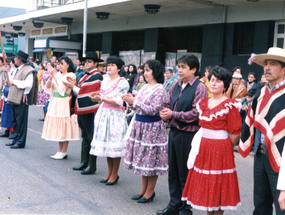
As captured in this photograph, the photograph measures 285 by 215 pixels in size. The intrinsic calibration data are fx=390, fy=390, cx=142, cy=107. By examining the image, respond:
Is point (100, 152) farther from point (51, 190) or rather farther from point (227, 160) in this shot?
point (227, 160)

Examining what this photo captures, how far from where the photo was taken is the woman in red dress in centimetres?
412

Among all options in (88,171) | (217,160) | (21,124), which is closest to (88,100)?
(88,171)

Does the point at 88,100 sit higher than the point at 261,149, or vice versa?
the point at 88,100

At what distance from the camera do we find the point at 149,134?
5316 millimetres

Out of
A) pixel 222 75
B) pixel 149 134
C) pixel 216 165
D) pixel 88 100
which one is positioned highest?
pixel 222 75

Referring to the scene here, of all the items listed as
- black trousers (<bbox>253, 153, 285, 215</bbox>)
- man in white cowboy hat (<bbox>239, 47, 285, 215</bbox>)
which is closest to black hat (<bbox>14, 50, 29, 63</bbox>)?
man in white cowboy hat (<bbox>239, 47, 285, 215</bbox>)

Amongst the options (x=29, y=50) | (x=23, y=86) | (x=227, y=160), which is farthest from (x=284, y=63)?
(x=29, y=50)

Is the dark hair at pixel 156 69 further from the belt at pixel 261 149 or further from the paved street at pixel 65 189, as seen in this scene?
the belt at pixel 261 149

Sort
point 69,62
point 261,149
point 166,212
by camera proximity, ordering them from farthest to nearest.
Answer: point 69,62
point 166,212
point 261,149

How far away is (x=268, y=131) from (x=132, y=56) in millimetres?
17704

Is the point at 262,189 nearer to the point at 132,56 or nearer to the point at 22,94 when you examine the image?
the point at 22,94

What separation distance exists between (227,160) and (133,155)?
1.65 metres

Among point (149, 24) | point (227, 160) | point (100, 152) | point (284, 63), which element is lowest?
point (100, 152)

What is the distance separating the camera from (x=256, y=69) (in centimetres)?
1429
